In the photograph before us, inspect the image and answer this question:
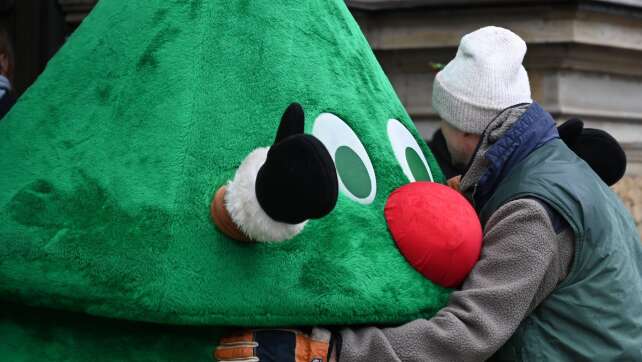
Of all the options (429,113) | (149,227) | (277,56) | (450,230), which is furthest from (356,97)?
(429,113)

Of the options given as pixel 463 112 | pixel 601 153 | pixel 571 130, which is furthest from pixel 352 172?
pixel 601 153

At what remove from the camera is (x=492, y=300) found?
2469 mm

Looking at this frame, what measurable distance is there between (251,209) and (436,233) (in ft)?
1.72

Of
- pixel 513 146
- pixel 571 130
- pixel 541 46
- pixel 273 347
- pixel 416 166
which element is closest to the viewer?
pixel 273 347

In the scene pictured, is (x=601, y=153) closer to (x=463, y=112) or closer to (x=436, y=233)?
(x=463, y=112)

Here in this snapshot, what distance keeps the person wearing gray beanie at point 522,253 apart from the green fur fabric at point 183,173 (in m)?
0.10

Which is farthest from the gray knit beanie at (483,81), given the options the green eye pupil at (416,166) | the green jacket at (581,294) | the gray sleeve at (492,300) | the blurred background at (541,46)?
the blurred background at (541,46)

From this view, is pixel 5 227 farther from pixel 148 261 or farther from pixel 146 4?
pixel 146 4

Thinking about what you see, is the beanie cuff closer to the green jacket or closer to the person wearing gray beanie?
the person wearing gray beanie

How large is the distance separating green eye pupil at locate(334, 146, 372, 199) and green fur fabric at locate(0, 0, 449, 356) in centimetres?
5

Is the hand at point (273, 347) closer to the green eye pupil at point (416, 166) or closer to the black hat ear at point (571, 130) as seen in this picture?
the green eye pupil at point (416, 166)

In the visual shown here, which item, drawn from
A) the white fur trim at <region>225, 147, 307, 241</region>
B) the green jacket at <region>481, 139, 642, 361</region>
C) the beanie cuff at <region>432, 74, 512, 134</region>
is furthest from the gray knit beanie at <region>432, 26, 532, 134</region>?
the white fur trim at <region>225, 147, 307, 241</region>

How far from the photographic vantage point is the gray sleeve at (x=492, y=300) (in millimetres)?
2420

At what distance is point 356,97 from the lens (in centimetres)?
271
